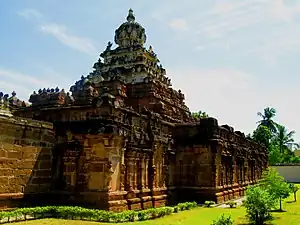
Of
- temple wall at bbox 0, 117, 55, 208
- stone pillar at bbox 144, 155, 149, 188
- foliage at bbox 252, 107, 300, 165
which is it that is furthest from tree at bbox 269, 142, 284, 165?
temple wall at bbox 0, 117, 55, 208

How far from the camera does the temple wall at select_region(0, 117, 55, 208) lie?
10.4m

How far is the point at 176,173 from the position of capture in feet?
57.4

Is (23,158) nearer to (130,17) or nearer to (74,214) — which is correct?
(74,214)

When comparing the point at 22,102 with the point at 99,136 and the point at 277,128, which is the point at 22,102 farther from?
the point at 277,128

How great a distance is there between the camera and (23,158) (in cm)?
1106

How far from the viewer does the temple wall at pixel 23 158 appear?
10.4 metres

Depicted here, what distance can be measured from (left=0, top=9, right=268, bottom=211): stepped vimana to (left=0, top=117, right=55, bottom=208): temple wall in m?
0.03

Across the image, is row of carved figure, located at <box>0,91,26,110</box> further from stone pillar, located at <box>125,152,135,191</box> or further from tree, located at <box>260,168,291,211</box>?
tree, located at <box>260,168,291,211</box>

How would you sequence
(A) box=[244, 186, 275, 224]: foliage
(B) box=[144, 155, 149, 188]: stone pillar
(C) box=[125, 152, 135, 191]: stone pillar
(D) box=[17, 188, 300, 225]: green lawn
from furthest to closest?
1. (B) box=[144, 155, 149, 188]: stone pillar
2. (C) box=[125, 152, 135, 191]: stone pillar
3. (A) box=[244, 186, 275, 224]: foliage
4. (D) box=[17, 188, 300, 225]: green lawn

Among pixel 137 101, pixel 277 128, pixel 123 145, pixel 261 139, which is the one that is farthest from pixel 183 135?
pixel 277 128

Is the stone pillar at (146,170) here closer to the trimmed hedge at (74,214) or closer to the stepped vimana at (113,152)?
the stepped vimana at (113,152)

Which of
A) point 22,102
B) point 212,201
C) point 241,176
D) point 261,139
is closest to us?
point 212,201

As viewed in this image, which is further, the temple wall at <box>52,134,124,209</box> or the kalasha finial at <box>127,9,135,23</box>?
the kalasha finial at <box>127,9,135,23</box>

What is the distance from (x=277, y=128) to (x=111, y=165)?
45347 mm
